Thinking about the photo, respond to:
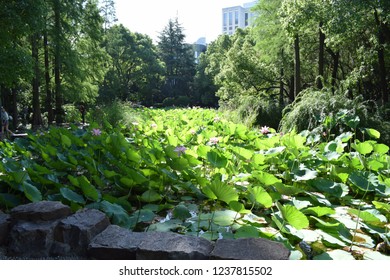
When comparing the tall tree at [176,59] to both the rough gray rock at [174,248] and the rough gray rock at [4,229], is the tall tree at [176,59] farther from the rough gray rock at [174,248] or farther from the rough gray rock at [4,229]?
the rough gray rock at [174,248]

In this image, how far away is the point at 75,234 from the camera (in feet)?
5.31

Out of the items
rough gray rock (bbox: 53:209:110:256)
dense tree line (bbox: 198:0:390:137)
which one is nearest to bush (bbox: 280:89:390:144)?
dense tree line (bbox: 198:0:390:137)

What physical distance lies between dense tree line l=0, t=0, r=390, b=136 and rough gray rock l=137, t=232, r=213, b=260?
12.5ft

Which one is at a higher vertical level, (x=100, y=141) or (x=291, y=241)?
(x=100, y=141)

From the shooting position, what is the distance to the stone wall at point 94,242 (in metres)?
1.41

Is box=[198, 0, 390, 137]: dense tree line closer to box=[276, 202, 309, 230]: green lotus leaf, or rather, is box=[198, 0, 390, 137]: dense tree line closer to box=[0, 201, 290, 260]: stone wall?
box=[276, 202, 309, 230]: green lotus leaf

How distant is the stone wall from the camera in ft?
4.62

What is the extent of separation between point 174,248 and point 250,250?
31 centimetres

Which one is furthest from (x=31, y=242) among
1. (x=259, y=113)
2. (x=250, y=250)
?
(x=259, y=113)

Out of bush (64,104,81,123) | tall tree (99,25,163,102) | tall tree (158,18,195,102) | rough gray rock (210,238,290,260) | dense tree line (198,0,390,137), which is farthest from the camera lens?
tall tree (158,18,195,102)

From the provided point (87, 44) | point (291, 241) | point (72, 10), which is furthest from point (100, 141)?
point (87, 44)
